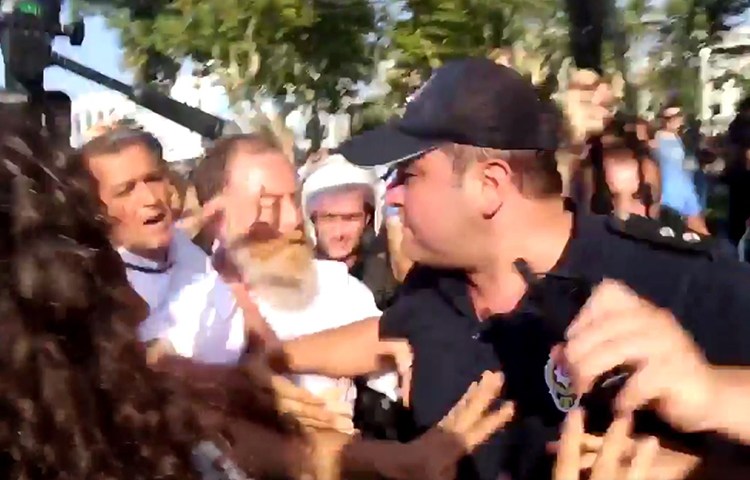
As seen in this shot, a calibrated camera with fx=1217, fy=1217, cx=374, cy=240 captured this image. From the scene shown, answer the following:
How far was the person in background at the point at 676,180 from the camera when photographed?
17.2 ft

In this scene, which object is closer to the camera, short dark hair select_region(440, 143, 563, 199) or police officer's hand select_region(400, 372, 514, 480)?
police officer's hand select_region(400, 372, 514, 480)

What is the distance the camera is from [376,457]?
175 centimetres

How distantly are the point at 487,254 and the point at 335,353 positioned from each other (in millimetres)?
380

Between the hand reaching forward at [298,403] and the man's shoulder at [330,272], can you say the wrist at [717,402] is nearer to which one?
the hand reaching forward at [298,403]

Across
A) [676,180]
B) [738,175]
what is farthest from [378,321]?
[738,175]

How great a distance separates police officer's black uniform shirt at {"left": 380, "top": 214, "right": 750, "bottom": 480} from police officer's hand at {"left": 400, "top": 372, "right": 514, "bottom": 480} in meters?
0.12

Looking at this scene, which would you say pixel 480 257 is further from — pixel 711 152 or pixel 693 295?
pixel 711 152

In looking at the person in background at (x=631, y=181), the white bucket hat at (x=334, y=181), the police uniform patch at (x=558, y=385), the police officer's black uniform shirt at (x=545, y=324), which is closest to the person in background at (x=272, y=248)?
the police officer's black uniform shirt at (x=545, y=324)

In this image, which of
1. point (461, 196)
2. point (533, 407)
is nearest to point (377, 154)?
point (461, 196)

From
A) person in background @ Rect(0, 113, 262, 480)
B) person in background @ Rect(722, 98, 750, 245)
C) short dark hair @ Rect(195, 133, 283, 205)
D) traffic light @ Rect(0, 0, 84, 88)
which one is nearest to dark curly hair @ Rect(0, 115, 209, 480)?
person in background @ Rect(0, 113, 262, 480)

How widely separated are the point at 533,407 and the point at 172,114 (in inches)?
52.8

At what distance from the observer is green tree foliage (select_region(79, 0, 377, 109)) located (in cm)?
1644

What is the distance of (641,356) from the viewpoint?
1270 mm

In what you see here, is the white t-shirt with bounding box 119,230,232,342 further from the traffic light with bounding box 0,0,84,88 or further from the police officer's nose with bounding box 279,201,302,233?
the traffic light with bounding box 0,0,84,88
